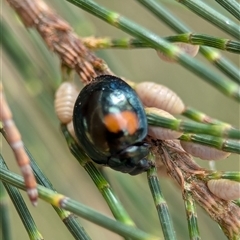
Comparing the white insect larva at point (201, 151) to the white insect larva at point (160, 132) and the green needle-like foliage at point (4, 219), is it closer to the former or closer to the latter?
the white insect larva at point (160, 132)

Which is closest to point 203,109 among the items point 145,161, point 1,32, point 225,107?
point 225,107

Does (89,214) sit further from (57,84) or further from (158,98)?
(57,84)

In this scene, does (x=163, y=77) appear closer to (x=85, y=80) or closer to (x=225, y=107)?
(x=225, y=107)

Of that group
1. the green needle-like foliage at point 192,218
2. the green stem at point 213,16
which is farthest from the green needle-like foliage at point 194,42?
the green needle-like foliage at point 192,218

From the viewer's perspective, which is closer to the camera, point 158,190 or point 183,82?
point 158,190

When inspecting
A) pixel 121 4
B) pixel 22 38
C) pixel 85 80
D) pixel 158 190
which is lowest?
pixel 158 190

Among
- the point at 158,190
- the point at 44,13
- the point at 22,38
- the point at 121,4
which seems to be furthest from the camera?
the point at 121,4

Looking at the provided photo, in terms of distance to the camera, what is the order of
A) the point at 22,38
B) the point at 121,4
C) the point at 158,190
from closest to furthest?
the point at 158,190 → the point at 22,38 → the point at 121,4
